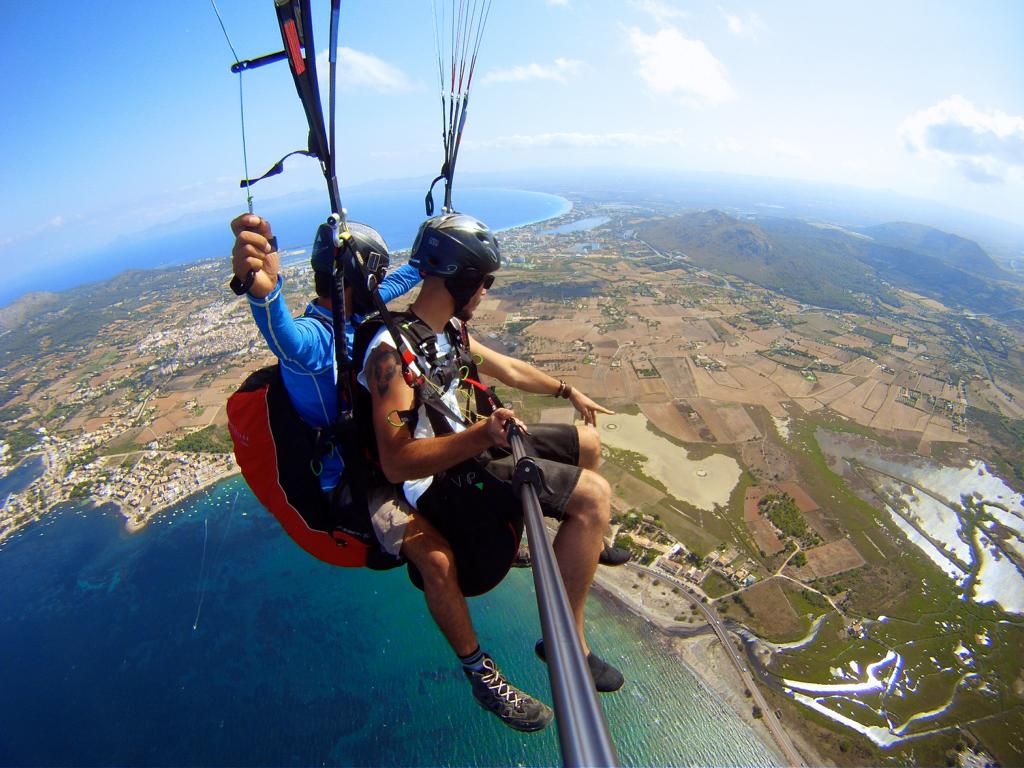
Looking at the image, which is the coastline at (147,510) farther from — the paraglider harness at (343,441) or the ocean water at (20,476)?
the paraglider harness at (343,441)

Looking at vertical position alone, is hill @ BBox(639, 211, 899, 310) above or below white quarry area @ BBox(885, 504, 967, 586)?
above

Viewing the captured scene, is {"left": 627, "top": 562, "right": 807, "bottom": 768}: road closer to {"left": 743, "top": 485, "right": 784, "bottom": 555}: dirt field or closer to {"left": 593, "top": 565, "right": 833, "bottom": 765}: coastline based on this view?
{"left": 593, "top": 565, "right": 833, "bottom": 765}: coastline

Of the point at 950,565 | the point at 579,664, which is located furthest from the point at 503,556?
the point at 950,565

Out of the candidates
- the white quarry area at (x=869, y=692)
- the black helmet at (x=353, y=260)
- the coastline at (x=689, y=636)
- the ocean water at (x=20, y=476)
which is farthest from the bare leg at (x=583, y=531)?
the ocean water at (x=20, y=476)

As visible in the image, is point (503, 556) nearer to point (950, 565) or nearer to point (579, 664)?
point (579, 664)

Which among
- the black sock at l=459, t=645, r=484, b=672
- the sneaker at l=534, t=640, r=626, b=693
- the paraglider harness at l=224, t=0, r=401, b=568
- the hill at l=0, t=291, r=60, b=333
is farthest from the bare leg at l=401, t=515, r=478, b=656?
the hill at l=0, t=291, r=60, b=333
